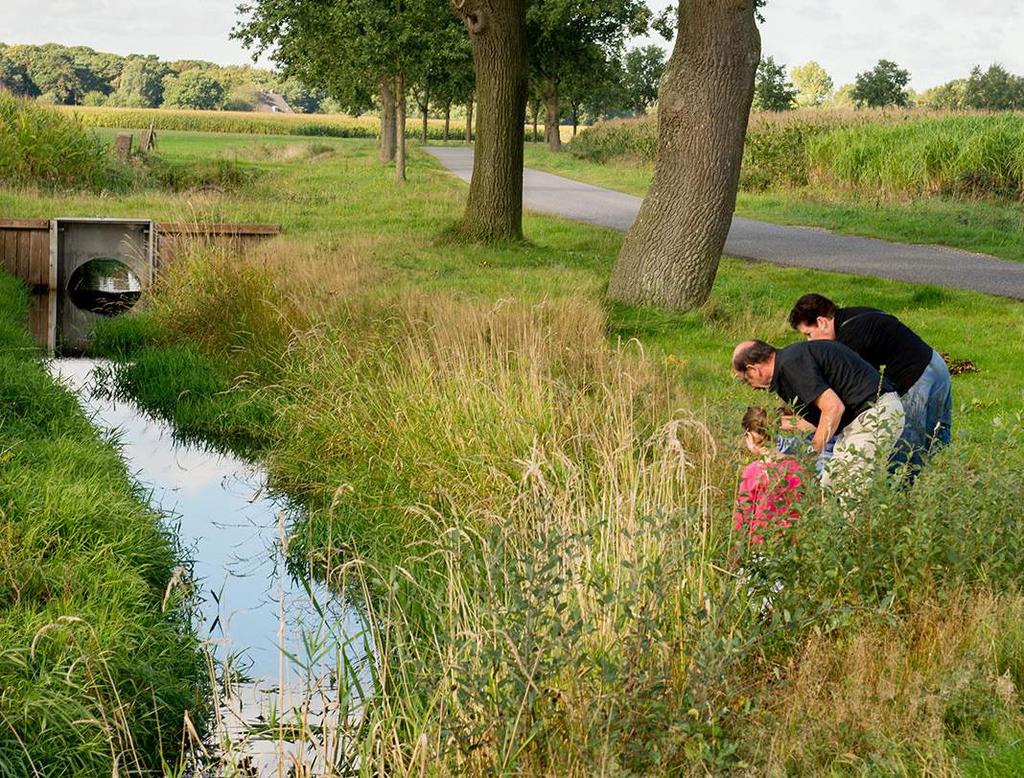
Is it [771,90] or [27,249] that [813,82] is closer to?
[771,90]

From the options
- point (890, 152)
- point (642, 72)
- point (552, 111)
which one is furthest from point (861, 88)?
point (890, 152)

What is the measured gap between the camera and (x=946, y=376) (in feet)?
26.3

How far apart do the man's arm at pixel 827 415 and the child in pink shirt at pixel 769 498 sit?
66 cm

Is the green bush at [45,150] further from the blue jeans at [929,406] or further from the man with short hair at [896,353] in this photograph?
the blue jeans at [929,406]

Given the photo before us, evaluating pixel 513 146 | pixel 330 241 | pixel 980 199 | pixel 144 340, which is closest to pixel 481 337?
pixel 144 340

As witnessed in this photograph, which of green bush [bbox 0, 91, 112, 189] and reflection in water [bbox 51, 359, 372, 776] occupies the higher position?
green bush [bbox 0, 91, 112, 189]

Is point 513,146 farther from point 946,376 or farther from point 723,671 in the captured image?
point 723,671

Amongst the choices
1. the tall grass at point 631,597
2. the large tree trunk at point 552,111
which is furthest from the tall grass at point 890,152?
the large tree trunk at point 552,111

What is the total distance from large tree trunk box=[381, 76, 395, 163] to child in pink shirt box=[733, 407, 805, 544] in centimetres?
3041

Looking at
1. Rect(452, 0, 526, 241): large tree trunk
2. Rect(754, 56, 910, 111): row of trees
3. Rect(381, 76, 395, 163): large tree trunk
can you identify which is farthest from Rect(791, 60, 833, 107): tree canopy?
Rect(452, 0, 526, 241): large tree trunk

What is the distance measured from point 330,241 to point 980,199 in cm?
1326

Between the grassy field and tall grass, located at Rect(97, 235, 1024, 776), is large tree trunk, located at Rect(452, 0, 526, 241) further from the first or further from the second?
tall grass, located at Rect(97, 235, 1024, 776)

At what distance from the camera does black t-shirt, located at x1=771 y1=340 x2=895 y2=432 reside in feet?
23.5

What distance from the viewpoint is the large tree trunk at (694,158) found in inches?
508
